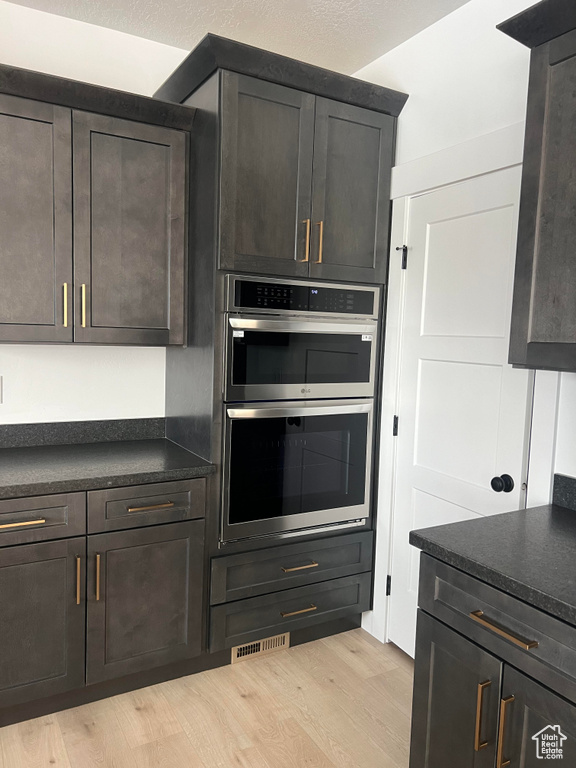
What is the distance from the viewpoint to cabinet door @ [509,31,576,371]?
159 cm

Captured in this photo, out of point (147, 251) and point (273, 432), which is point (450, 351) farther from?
point (147, 251)

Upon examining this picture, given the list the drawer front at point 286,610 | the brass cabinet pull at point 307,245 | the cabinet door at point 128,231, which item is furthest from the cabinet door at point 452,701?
the cabinet door at point 128,231

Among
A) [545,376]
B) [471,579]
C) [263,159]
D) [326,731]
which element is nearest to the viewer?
[471,579]

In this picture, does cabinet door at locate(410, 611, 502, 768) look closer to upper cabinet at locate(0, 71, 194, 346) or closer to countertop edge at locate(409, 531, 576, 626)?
countertop edge at locate(409, 531, 576, 626)

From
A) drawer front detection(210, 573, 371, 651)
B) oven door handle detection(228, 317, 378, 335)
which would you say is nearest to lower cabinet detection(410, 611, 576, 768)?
drawer front detection(210, 573, 371, 651)

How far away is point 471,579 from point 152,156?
200 centimetres

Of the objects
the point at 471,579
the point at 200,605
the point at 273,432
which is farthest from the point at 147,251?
the point at 471,579

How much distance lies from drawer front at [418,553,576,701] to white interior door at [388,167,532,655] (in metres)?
0.68

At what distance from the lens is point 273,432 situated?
2484mm

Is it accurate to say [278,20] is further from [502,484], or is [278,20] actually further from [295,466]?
[502,484]

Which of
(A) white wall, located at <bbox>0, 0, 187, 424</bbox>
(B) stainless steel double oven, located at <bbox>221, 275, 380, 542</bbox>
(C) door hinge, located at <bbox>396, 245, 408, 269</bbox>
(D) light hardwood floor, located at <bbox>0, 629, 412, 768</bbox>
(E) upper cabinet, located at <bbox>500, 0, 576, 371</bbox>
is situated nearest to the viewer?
(E) upper cabinet, located at <bbox>500, 0, 576, 371</bbox>

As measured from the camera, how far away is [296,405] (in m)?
2.52

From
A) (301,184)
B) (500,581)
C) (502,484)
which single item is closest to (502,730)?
(500,581)

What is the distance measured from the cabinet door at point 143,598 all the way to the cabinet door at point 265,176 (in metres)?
1.12
